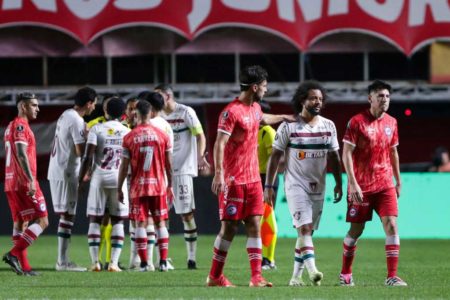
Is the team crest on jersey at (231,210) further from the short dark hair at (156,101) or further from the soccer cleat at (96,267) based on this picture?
the soccer cleat at (96,267)

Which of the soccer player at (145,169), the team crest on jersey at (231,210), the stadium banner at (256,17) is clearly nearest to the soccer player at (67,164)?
the soccer player at (145,169)

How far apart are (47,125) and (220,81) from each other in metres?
3.69

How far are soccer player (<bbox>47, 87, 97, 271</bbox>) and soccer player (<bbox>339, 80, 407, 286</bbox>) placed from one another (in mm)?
4022

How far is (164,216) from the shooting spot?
1548 centimetres

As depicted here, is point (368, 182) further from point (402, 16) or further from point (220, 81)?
point (220, 81)

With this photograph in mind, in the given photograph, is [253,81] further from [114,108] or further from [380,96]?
[114,108]

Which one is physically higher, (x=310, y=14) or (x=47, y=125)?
(x=310, y=14)

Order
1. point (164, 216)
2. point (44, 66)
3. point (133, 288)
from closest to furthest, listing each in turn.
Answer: point (133, 288) < point (164, 216) < point (44, 66)

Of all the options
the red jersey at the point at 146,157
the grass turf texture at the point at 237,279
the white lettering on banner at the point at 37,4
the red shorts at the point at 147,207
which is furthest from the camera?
the white lettering on banner at the point at 37,4

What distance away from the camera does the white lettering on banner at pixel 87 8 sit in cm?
2598

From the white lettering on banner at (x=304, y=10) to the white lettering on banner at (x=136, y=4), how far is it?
7.77ft

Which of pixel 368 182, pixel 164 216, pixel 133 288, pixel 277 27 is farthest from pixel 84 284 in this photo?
pixel 277 27

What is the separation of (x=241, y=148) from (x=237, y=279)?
206 centimetres

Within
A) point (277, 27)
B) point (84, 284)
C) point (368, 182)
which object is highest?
point (277, 27)
